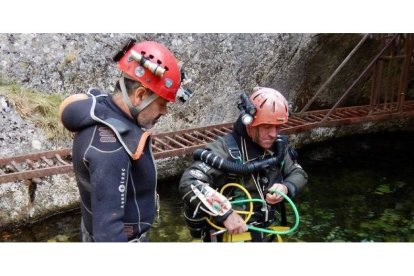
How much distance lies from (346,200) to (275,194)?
12.3 ft

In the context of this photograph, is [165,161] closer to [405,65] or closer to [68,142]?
[68,142]

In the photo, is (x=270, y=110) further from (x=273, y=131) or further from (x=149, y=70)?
(x=149, y=70)

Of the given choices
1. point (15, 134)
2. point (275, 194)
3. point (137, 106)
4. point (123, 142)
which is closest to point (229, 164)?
point (275, 194)

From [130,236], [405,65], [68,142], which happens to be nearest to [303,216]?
[405,65]

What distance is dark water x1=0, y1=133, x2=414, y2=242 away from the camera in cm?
550

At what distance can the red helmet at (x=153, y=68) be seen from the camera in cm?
225

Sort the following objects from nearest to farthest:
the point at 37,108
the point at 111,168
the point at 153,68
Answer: the point at 111,168 → the point at 153,68 → the point at 37,108

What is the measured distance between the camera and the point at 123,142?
6.72 feet

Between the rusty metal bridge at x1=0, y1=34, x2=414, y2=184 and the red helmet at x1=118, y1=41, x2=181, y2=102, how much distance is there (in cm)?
287

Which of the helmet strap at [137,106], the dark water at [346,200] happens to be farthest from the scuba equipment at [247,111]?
the dark water at [346,200]

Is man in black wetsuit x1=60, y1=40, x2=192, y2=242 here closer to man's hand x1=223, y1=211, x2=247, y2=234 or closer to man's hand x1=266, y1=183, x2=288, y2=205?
man's hand x1=223, y1=211, x2=247, y2=234

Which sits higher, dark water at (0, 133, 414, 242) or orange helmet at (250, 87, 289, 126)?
orange helmet at (250, 87, 289, 126)

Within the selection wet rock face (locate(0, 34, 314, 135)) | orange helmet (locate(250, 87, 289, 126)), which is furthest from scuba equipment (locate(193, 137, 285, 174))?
wet rock face (locate(0, 34, 314, 135))

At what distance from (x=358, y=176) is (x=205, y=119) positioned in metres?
2.81
